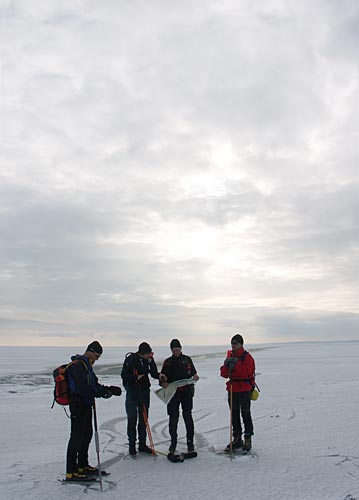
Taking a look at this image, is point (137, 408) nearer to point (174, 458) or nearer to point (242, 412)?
point (174, 458)

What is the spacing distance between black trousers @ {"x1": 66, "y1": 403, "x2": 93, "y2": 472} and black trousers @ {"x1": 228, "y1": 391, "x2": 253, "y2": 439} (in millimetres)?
2508

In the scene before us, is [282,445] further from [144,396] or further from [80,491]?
[80,491]

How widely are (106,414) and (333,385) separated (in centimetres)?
818

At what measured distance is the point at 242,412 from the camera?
7.41 meters

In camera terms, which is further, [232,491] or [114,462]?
[114,462]

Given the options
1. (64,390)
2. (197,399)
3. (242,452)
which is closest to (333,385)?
(197,399)

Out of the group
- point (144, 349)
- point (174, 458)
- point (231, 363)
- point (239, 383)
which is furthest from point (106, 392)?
point (239, 383)

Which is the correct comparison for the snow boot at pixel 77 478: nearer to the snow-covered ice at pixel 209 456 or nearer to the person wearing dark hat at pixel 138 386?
the snow-covered ice at pixel 209 456

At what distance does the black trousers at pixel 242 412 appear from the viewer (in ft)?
24.1

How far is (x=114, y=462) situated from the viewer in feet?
22.2

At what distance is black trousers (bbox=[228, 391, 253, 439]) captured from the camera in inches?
289

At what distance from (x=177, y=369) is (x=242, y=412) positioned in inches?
49.8

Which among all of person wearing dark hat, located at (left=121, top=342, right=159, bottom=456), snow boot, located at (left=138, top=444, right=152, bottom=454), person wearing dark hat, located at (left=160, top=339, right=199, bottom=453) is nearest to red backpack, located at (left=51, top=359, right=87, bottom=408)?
person wearing dark hat, located at (left=121, top=342, right=159, bottom=456)

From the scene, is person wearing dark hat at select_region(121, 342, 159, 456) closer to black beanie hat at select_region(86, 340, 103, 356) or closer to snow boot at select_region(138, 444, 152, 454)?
snow boot at select_region(138, 444, 152, 454)
